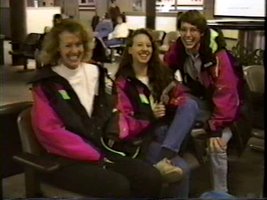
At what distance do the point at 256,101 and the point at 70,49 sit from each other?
A: 720 millimetres

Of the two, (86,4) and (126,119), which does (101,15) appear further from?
(126,119)

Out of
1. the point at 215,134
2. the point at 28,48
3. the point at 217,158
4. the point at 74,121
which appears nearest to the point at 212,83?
the point at 215,134

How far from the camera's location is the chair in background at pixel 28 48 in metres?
2.07

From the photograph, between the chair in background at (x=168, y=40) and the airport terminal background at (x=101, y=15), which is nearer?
the airport terminal background at (x=101, y=15)

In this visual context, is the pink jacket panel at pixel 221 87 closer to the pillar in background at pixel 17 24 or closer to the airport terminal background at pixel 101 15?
the airport terminal background at pixel 101 15

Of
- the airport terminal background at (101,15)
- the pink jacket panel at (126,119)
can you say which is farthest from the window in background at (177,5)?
the pink jacket panel at (126,119)

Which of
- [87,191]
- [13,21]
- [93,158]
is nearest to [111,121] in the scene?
[93,158]

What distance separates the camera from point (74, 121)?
205 centimetres

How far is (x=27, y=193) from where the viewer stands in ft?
6.64

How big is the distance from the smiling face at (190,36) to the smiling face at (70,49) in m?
0.43

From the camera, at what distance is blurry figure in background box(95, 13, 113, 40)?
207cm

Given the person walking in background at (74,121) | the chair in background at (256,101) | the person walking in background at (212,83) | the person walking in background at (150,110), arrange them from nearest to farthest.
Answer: the chair in background at (256,101) → the person walking in background at (74,121) → the person walking in background at (150,110) → the person walking in background at (212,83)

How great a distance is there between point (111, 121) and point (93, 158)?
160mm

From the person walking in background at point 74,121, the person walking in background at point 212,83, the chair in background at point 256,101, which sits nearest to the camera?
the chair in background at point 256,101
